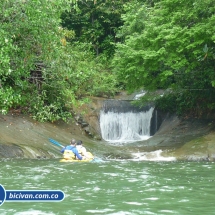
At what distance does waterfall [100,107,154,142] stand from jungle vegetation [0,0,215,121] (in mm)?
1501

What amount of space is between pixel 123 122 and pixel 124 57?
8.14m

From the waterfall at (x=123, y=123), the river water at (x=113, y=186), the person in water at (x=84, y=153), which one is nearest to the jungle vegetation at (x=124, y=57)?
the waterfall at (x=123, y=123)

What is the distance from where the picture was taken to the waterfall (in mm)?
26656

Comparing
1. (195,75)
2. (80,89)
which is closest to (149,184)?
(195,75)

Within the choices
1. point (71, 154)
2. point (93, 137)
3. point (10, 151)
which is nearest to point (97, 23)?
point (93, 137)

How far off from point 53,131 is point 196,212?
1409 centimetres

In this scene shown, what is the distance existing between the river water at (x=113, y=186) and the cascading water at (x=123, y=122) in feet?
39.2

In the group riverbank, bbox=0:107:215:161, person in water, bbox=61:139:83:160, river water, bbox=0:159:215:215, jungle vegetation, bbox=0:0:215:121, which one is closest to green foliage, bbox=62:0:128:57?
jungle vegetation, bbox=0:0:215:121

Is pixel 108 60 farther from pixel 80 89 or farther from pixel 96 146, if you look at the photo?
pixel 96 146

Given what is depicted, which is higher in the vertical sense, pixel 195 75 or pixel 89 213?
pixel 195 75

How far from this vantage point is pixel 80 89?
25156 millimetres

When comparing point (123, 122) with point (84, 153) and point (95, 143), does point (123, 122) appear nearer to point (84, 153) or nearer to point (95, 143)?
point (95, 143)

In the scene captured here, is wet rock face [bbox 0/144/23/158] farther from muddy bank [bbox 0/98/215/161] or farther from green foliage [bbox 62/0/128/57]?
green foliage [bbox 62/0/128/57]

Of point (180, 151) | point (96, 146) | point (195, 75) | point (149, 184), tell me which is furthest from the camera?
point (195, 75)
